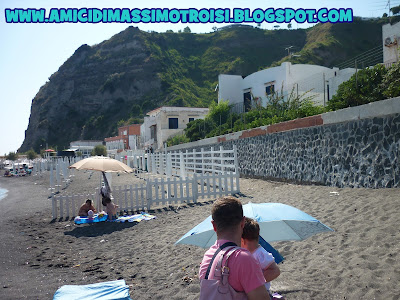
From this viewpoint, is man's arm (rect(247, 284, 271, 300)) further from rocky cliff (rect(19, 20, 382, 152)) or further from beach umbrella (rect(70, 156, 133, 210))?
rocky cliff (rect(19, 20, 382, 152))

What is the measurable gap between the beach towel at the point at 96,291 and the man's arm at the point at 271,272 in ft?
7.09

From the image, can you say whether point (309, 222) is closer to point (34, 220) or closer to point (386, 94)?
point (386, 94)

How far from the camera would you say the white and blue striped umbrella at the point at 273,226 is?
127 inches

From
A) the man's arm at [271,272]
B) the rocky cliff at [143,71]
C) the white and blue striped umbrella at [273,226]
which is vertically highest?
the rocky cliff at [143,71]

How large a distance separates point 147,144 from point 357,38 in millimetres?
62806

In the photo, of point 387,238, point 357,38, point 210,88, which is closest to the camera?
point 387,238

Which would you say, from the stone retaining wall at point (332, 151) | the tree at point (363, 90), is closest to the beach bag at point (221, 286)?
the stone retaining wall at point (332, 151)

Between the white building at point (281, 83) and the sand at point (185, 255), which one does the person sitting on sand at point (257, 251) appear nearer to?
the sand at point (185, 255)

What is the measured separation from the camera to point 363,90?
9.66 m

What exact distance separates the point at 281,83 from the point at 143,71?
3157 inches

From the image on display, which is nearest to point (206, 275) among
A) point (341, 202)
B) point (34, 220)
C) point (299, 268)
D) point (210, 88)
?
point (299, 268)

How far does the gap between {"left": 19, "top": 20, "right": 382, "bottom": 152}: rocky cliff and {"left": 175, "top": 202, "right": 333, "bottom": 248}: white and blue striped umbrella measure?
79545mm

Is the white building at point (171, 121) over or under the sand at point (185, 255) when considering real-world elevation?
over

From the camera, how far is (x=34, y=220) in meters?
10.1
